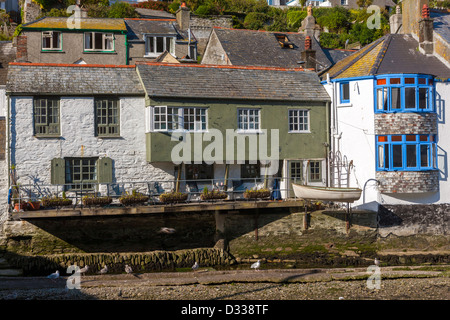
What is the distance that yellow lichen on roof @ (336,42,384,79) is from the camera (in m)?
25.2

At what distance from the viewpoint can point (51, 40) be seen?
37.6m

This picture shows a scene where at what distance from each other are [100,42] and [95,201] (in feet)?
61.8

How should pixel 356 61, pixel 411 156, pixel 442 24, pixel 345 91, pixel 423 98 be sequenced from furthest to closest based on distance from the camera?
pixel 442 24 < pixel 356 61 < pixel 345 91 < pixel 423 98 < pixel 411 156

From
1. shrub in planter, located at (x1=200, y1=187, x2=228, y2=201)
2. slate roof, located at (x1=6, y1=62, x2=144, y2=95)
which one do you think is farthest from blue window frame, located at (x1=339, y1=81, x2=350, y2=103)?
slate roof, located at (x1=6, y1=62, x2=144, y2=95)

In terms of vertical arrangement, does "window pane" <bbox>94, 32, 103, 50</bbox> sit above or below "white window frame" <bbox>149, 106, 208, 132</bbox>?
above

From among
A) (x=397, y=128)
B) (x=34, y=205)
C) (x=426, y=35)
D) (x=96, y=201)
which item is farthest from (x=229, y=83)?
→ (x=34, y=205)

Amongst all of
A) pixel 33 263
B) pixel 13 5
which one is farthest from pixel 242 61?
pixel 13 5

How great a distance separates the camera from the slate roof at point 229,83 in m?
25.0

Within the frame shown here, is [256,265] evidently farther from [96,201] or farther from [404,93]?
[404,93]

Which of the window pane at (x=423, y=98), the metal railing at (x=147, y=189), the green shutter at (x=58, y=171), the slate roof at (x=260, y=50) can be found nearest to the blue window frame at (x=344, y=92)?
the window pane at (x=423, y=98)

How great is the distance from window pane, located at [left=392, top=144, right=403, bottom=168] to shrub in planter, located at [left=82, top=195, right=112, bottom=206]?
12.0 metres

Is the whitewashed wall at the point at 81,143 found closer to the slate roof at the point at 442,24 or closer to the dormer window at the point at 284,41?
the dormer window at the point at 284,41

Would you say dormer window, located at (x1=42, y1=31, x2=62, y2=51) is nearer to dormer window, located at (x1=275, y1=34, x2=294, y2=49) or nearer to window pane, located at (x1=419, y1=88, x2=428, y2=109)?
dormer window, located at (x1=275, y1=34, x2=294, y2=49)

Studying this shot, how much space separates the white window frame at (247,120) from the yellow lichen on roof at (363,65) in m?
4.25
